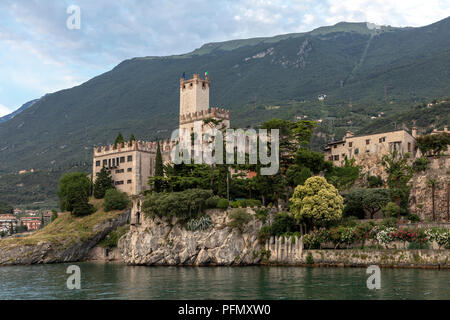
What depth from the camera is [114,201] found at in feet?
287

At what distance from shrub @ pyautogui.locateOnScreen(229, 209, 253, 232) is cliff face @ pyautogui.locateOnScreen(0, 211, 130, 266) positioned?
27.4 m

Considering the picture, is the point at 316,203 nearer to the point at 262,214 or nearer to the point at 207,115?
the point at 262,214

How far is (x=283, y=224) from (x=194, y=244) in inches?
459

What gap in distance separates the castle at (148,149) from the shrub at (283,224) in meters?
27.1

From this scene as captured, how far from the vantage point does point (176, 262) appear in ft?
225

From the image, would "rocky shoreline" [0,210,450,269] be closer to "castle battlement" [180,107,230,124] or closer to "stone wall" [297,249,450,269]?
"stone wall" [297,249,450,269]

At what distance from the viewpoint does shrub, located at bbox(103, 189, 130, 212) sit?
87.5m

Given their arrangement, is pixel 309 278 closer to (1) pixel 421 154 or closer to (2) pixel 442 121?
(1) pixel 421 154

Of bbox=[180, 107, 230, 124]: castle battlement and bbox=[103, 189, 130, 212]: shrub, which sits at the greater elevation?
bbox=[180, 107, 230, 124]: castle battlement

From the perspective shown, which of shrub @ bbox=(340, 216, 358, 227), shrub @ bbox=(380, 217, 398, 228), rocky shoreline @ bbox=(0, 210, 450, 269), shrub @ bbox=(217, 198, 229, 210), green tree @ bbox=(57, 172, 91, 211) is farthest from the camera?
green tree @ bbox=(57, 172, 91, 211)

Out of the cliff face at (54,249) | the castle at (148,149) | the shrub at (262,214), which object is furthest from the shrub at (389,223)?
the cliff face at (54,249)

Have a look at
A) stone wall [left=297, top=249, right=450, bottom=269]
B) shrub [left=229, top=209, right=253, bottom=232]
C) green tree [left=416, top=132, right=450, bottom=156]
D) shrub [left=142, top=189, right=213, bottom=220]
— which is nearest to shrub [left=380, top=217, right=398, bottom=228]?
stone wall [left=297, top=249, right=450, bottom=269]

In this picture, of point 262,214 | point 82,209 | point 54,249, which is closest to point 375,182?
point 262,214
